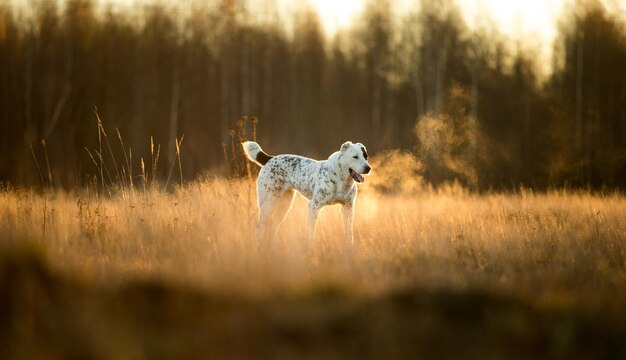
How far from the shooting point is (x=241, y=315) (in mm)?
4207

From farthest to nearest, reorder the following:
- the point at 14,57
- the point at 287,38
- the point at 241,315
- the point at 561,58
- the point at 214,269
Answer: the point at 287,38
the point at 561,58
the point at 14,57
the point at 214,269
the point at 241,315

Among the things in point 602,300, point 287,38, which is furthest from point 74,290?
point 287,38

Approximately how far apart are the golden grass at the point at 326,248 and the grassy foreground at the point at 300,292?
0.03 metres

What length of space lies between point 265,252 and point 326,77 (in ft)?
92.8

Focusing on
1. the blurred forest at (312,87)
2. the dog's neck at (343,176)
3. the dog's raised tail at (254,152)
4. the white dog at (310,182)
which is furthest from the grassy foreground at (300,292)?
the blurred forest at (312,87)

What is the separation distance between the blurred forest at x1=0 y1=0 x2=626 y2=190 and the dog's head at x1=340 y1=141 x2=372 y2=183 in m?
12.2

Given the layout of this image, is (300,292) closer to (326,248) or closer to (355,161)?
(326,248)

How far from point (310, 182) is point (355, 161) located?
0.80 metres

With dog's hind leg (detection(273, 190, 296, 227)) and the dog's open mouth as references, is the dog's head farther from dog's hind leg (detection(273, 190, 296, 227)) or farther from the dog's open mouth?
dog's hind leg (detection(273, 190, 296, 227))

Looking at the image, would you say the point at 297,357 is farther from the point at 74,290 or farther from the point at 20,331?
the point at 74,290

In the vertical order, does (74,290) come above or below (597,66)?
below

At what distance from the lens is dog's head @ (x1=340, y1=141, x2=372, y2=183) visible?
7.74 meters

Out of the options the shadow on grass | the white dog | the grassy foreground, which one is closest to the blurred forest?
the white dog

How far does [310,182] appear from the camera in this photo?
326 inches
